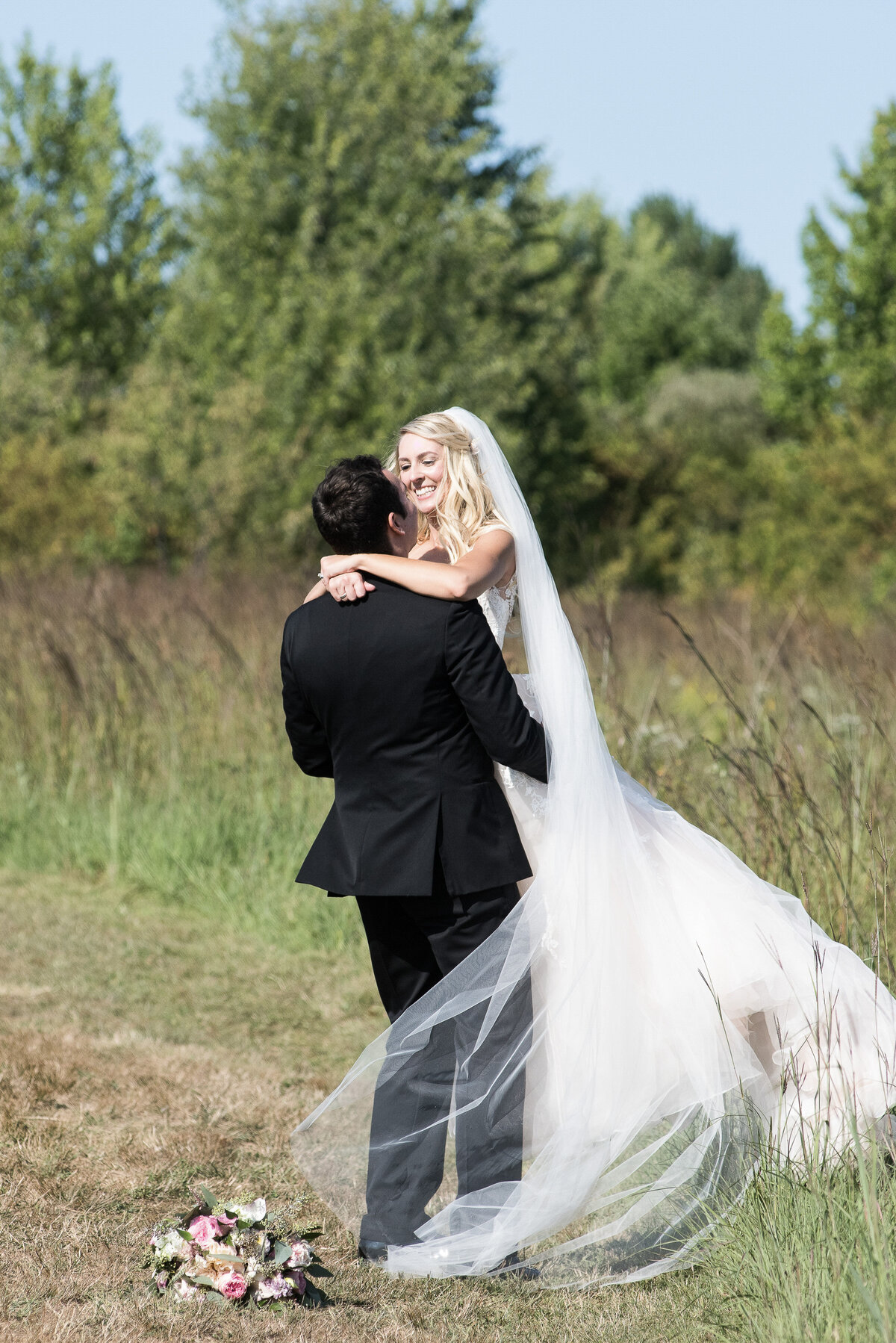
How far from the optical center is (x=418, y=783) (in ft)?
10.1

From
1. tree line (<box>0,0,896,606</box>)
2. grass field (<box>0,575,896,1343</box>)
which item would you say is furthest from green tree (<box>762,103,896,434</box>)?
grass field (<box>0,575,896,1343</box>)

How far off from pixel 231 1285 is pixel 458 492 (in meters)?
2.01

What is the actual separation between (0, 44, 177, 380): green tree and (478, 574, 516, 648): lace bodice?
28.6 metres

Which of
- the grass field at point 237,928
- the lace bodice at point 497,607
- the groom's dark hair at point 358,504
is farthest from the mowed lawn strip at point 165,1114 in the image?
the groom's dark hair at point 358,504

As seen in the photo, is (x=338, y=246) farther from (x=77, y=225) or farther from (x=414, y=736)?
(x=414, y=736)

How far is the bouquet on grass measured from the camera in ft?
9.57

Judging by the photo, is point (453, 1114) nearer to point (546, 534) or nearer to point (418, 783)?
point (418, 783)

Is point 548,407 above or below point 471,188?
below

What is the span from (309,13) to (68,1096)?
78.2ft

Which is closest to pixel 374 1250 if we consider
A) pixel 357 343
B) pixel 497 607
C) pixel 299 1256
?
pixel 299 1256

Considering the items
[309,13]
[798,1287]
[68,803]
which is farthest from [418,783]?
[309,13]

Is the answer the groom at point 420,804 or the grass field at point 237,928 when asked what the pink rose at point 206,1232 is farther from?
the groom at point 420,804

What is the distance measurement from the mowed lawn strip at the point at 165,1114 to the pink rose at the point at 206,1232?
0.15 m

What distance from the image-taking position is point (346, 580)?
304 cm
